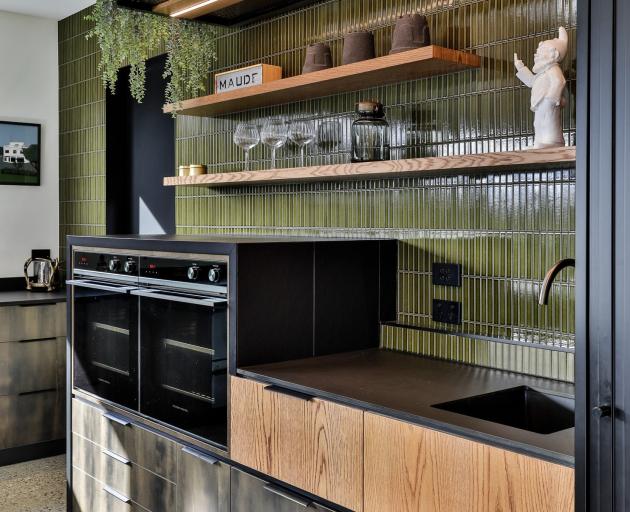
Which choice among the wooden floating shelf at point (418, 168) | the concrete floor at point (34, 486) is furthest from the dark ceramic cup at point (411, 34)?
the concrete floor at point (34, 486)

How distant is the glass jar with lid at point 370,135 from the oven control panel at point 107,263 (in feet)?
3.22

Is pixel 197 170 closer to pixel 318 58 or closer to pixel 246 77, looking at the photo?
pixel 246 77

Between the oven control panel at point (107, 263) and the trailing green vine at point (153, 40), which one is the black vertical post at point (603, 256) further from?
the trailing green vine at point (153, 40)

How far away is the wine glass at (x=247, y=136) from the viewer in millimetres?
3164

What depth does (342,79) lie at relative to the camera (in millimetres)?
2637

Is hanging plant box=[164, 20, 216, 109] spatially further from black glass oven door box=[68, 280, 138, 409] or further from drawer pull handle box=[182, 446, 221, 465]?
drawer pull handle box=[182, 446, 221, 465]

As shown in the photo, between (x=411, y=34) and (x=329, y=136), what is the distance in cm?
63

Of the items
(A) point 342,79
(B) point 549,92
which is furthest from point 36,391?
(B) point 549,92

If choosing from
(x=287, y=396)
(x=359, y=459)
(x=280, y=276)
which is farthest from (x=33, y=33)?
(x=359, y=459)

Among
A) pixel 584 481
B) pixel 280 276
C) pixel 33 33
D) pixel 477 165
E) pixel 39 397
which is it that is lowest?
pixel 39 397

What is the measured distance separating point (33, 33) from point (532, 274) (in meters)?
3.77

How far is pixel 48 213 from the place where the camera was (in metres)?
4.90

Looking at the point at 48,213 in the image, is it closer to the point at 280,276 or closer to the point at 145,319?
the point at 145,319

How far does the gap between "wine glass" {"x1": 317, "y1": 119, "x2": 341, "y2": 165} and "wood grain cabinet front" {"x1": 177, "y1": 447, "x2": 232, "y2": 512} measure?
121 centimetres
